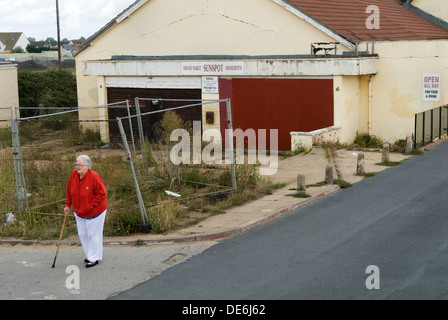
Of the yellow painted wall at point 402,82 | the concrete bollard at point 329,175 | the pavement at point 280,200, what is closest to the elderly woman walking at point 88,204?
the pavement at point 280,200

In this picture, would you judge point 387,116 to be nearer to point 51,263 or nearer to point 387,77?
point 387,77

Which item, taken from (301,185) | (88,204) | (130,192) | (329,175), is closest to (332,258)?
(88,204)

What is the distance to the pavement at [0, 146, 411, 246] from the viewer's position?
12.0 metres

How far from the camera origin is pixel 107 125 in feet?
89.4

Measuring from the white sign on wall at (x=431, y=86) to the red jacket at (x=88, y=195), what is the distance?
16.4 meters

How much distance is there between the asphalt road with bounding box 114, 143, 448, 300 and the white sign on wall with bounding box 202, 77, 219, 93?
429 inches

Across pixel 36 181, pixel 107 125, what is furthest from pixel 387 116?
pixel 36 181

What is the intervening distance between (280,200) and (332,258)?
429 cm

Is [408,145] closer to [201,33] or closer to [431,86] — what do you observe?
[431,86]

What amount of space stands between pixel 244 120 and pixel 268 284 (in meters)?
15.6

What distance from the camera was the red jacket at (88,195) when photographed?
34.1 feet

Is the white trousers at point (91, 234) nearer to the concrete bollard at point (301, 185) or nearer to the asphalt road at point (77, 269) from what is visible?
the asphalt road at point (77, 269)

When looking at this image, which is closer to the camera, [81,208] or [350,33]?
[81,208]
